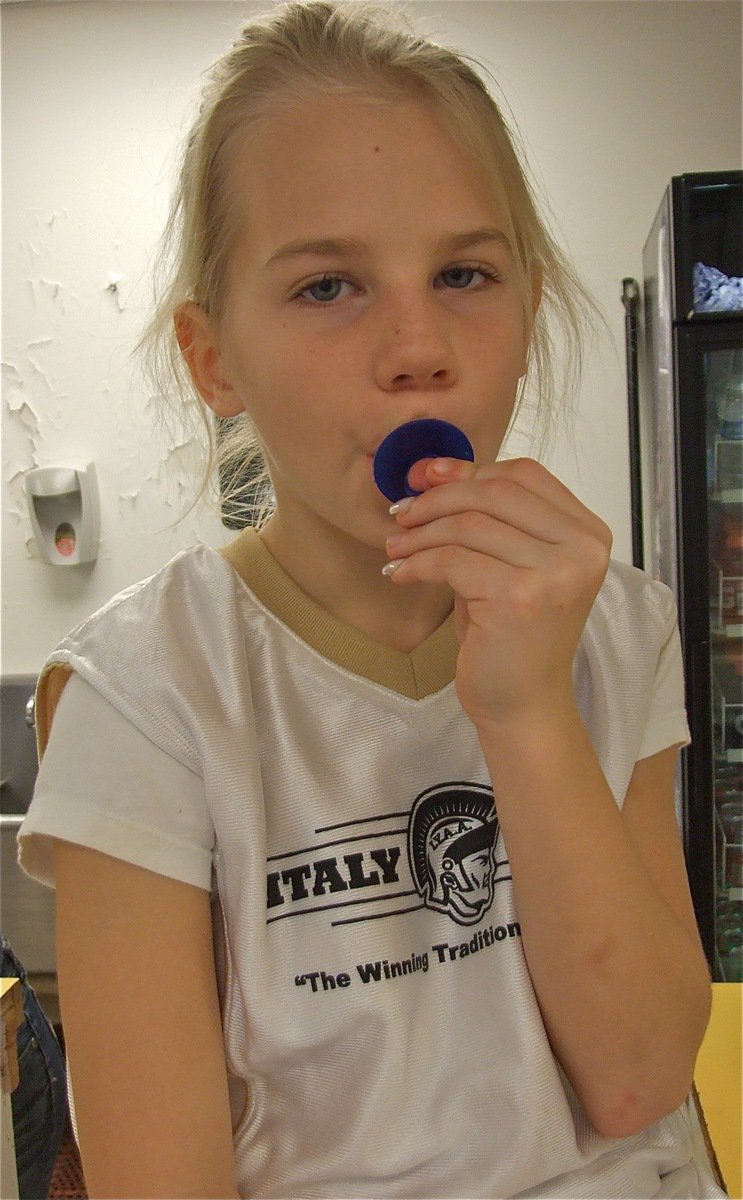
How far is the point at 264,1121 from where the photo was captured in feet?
2.38

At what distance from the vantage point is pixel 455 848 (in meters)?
0.78

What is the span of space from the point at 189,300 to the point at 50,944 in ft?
6.78

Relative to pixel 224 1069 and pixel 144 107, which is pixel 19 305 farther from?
pixel 224 1069

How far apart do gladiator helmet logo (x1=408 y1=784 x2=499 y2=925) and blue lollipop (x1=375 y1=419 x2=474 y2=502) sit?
10.0 inches

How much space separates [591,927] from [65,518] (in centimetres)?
228

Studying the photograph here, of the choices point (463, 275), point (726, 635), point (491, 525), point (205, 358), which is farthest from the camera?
point (726, 635)

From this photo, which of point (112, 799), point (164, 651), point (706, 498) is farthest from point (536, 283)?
point (706, 498)

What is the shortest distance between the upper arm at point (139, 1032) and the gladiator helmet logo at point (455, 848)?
0.59ft

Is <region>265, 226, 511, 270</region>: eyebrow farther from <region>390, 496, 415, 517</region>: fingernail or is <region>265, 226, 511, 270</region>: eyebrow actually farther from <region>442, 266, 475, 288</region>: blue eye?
<region>390, 496, 415, 517</region>: fingernail

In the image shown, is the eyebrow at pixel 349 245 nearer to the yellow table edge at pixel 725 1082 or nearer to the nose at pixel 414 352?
the nose at pixel 414 352

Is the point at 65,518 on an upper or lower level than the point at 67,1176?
upper

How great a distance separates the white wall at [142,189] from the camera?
8.50 ft

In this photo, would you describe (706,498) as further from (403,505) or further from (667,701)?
(403,505)

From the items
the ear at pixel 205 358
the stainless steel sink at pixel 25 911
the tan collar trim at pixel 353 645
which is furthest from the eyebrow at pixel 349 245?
the stainless steel sink at pixel 25 911
